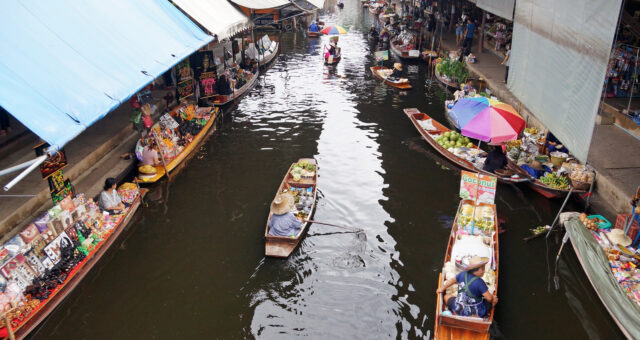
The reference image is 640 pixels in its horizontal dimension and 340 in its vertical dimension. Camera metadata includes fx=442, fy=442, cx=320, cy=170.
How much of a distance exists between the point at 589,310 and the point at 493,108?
507cm

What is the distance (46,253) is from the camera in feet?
24.4

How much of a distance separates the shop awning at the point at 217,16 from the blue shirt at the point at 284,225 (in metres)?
8.15

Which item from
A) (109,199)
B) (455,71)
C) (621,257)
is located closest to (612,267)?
(621,257)

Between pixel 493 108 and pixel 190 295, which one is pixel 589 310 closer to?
pixel 493 108

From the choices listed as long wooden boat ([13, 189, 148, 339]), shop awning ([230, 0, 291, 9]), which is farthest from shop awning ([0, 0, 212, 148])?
shop awning ([230, 0, 291, 9])

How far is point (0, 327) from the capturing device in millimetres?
6309

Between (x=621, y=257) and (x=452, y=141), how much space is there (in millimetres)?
6118

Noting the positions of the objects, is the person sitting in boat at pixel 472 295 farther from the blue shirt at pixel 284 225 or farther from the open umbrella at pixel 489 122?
the open umbrella at pixel 489 122

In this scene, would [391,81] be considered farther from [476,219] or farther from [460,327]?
[460,327]

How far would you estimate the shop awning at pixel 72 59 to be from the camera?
7000 mm

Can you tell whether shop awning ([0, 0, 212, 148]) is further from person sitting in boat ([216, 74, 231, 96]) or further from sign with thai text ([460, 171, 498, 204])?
sign with thai text ([460, 171, 498, 204])

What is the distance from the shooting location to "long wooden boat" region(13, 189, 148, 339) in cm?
666

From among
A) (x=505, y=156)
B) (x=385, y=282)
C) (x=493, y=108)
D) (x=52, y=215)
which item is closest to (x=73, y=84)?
(x=52, y=215)

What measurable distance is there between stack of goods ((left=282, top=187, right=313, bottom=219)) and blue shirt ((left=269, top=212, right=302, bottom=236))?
559 mm
